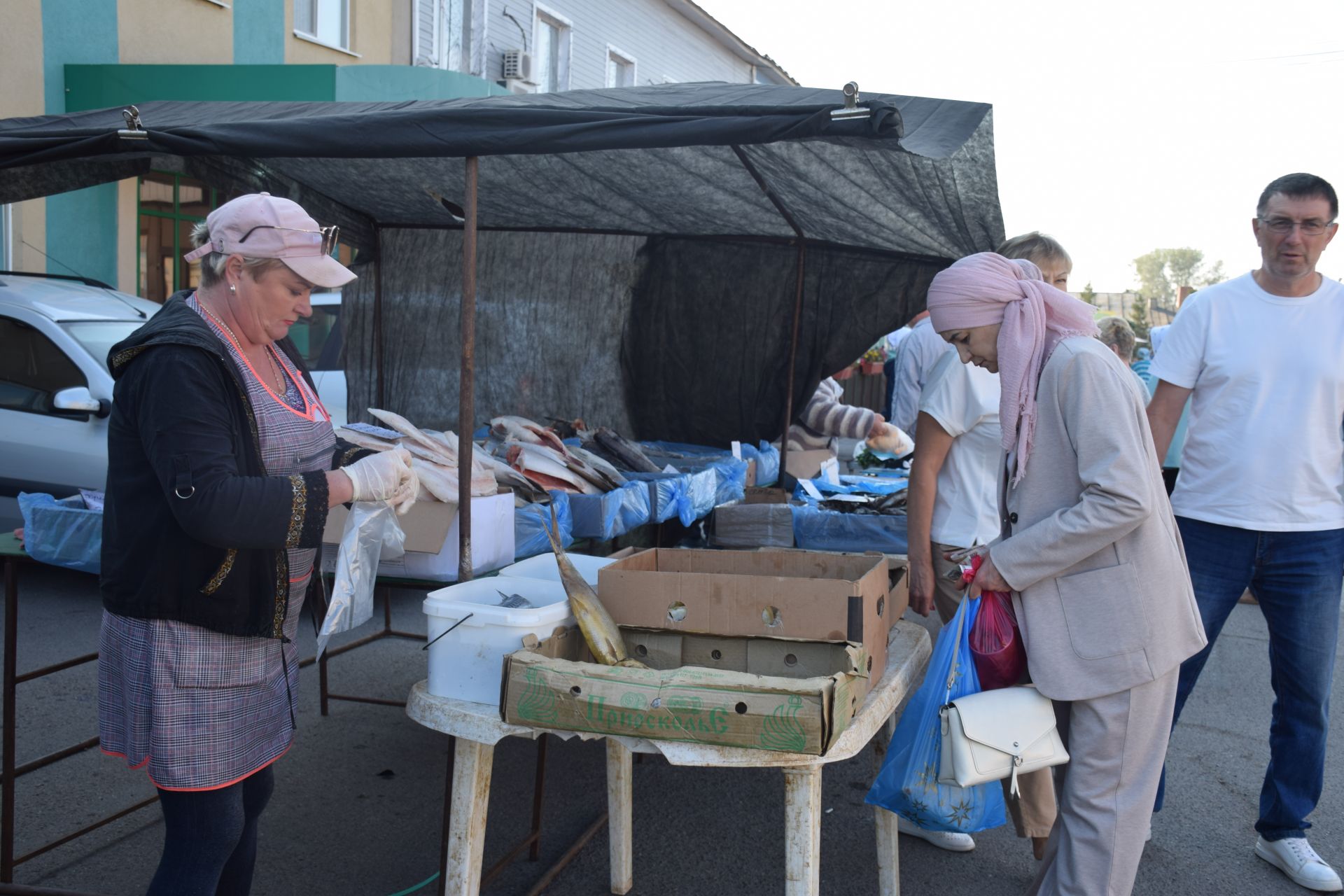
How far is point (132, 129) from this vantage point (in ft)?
10.8

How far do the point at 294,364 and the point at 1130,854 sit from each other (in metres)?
2.20

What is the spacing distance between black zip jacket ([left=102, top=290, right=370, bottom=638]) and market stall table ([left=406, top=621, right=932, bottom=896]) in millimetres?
470

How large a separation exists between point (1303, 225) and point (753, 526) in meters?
3.17

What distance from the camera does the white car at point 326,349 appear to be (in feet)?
24.0

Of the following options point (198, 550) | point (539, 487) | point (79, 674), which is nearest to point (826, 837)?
point (539, 487)

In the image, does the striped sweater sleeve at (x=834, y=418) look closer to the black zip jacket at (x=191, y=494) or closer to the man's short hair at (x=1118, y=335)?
the man's short hair at (x=1118, y=335)

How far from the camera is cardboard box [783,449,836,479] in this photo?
266 inches

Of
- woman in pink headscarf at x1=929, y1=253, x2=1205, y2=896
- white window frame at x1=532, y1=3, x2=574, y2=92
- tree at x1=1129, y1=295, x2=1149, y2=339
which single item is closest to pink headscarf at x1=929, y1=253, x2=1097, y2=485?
woman in pink headscarf at x1=929, y1=253, x2=1205, y2=896

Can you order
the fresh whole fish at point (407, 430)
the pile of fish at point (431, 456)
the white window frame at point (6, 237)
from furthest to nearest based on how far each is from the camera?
the white window frame at point (6, 237)
the fresh whole fish at point (407, 430)
the pile of fish at point (431, 456)

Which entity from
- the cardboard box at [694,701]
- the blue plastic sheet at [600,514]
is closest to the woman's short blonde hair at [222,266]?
the cardboard box at [694,701]

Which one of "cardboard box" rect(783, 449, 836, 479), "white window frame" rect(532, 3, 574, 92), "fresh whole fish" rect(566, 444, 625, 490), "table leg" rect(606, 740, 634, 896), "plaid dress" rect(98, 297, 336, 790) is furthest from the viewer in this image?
"white window frame" rect(532, 3, 574, 92)

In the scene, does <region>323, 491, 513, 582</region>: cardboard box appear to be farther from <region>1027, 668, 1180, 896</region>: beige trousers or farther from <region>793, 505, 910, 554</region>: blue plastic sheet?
<region>793, 505, 910, 554</region>: blue plastic sheet

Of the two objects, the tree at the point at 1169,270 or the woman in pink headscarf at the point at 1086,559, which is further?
the tree at the point at 1169,270

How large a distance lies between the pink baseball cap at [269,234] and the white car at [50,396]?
4.60 m
